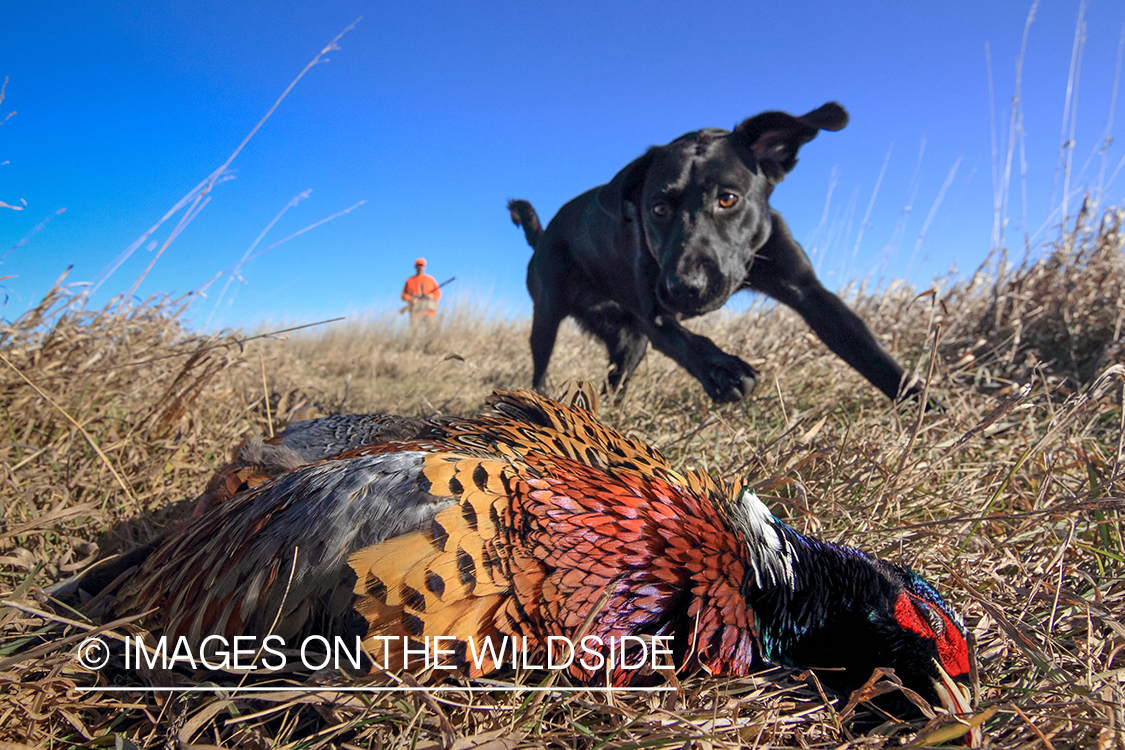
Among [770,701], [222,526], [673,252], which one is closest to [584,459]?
[770,701]

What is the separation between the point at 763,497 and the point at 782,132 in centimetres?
203

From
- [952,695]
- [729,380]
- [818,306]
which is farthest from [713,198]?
[952,695]

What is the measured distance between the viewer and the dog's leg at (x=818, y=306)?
2.71 metres

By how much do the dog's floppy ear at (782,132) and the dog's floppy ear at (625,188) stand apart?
1.61ft

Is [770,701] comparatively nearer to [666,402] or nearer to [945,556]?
[945,556]

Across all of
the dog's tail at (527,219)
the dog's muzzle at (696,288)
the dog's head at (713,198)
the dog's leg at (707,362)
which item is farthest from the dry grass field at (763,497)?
the dog's tail at (527,219)

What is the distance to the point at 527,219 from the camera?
474cm

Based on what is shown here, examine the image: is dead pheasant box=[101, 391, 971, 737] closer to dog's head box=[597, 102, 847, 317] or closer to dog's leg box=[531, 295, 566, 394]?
dog's head box=[597, 102, 847, 317]

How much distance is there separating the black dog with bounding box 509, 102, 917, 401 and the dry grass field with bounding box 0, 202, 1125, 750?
0.26 meters

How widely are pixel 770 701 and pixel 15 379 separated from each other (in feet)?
9.30

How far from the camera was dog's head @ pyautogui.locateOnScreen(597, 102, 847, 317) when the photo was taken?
8.57 ft

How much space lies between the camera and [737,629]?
3.50 feet

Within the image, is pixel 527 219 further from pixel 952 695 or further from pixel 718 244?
pixel 952 695

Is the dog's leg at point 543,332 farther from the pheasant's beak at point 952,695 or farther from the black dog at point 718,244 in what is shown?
the pheasant's beak at point 952,695
